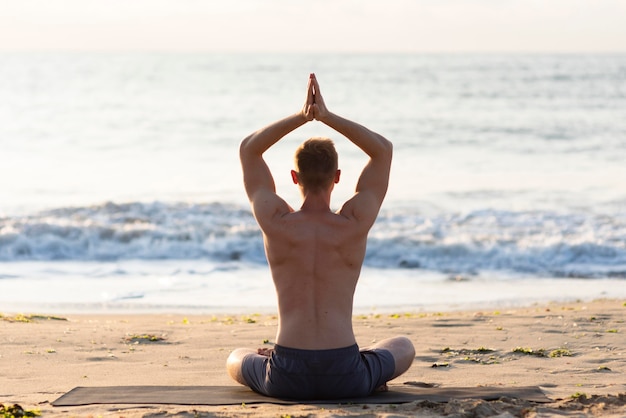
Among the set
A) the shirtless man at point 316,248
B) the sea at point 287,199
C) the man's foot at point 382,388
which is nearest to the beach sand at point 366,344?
the shirtless man at point 316,248

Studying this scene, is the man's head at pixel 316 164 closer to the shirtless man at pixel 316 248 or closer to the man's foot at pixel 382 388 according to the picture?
the shirtless man at pixel 316 248

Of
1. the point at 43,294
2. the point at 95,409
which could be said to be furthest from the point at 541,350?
the point at 43,294

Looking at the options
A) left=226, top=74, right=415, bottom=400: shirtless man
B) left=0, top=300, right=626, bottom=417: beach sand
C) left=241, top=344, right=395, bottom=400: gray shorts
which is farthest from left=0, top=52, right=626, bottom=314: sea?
left=226, top=74, right=415, bottom=400: shirtless man

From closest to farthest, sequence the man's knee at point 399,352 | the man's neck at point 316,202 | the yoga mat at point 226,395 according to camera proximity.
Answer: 1. the man's neck at point 316,202
2. the yoga mat at point 226,395
3. the man's knee at point 399,352

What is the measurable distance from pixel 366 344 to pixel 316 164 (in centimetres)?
274

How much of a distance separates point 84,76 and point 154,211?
46.0 metres

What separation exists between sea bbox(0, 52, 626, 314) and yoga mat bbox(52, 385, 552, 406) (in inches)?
164

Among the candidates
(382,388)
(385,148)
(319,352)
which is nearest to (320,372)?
(319,352)

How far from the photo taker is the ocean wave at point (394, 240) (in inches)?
505

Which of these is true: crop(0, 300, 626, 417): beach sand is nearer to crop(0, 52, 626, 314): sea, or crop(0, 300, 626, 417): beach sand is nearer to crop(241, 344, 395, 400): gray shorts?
crop(241, 344, 395, 400): gray shorts

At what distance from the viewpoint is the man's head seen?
4.36 metres

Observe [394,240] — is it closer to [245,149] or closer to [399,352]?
[399,352]

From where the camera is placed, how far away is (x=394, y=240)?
44.6 ft

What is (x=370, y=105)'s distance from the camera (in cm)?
3956
